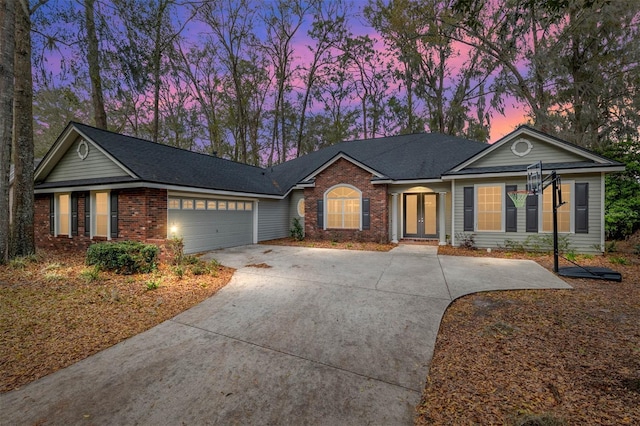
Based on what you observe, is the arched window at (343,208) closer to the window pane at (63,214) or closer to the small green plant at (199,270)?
the small green plant at (199,270)

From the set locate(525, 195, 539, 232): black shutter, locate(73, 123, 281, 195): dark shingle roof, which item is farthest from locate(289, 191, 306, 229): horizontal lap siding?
locate(525, 195, 539, 232): black shutter

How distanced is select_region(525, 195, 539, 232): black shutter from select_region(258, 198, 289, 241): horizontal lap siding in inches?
441

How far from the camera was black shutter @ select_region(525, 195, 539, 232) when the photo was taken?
9.67m

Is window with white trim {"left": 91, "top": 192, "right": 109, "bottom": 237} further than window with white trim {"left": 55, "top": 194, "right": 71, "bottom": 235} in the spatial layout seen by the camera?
No

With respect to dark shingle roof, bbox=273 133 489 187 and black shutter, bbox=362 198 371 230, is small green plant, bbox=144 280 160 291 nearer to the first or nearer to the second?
black shutter, bbox=362 198 371 230

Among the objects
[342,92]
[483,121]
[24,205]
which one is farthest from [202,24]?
[483,121]

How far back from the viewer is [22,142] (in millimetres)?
8172

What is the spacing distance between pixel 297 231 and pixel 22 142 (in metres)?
10.4

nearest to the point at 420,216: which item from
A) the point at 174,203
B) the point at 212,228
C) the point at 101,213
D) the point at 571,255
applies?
the point at 571,255

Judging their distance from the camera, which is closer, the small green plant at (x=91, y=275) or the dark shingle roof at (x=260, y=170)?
the small green plant at (x=91, y=275)

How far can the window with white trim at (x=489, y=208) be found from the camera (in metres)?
10.3

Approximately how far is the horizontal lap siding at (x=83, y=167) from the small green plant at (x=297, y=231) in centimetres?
777

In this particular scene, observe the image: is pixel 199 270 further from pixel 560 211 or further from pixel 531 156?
pixel 560 211

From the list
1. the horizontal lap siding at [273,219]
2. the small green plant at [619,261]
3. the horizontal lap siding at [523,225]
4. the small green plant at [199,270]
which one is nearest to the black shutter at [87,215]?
the small green plant at [199,270]
